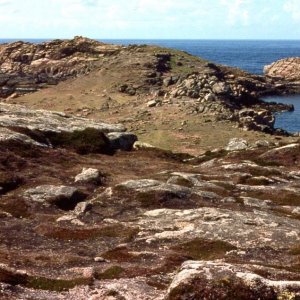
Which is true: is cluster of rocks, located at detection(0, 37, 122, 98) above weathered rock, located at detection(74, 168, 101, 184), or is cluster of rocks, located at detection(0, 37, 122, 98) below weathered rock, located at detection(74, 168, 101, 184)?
above

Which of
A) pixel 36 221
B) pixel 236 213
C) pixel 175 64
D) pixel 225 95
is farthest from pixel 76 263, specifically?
pixel 175 64

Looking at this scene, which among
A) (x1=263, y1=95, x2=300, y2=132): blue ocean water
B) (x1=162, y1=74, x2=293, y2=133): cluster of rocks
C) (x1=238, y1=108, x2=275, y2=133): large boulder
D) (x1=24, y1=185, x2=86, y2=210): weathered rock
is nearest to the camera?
(x1=24, y1=185, x2=86, y2=210): weathered rock

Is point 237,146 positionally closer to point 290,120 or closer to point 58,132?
point 58,132

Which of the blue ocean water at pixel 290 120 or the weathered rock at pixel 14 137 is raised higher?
the weathered rock at pixel 14 137

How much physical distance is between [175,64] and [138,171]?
117 meters

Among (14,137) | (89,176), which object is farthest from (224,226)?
(14,137)

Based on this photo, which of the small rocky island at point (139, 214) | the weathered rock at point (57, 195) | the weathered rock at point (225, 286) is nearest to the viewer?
the weathered rock at point (225, 286)

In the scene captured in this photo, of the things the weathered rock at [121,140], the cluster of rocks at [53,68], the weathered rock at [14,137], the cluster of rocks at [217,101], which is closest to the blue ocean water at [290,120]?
the cluster of rocks at [217,101]

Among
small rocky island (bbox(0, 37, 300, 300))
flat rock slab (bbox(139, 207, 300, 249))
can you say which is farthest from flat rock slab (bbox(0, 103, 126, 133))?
flat rock slab (bbox(139, 207, 300, 249))

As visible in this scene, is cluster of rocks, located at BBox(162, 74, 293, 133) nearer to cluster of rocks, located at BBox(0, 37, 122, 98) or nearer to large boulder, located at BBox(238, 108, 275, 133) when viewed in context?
large boulder, located at BBox(238, 108, 275, 133)

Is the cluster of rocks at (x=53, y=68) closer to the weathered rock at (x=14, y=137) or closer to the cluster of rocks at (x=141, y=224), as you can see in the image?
the weathered rock at (x=14, y=137)

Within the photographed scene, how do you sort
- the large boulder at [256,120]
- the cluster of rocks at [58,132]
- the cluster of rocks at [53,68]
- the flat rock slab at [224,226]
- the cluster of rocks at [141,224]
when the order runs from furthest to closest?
1. the cluster of rocks at [53,68]
2. the large boulder at [256,120]
3. the cluster of rocks at [58,132]
4. the flat rock slab at [224,226]
5. the cluster of rocks at [141,224]

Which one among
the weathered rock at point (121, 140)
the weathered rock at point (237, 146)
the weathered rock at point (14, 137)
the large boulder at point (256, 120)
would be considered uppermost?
the weathered rock at point (14, 137)

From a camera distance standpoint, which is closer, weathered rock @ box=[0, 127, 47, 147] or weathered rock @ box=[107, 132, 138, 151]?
weathered rock @ box=[0, 127, 47, 147]
